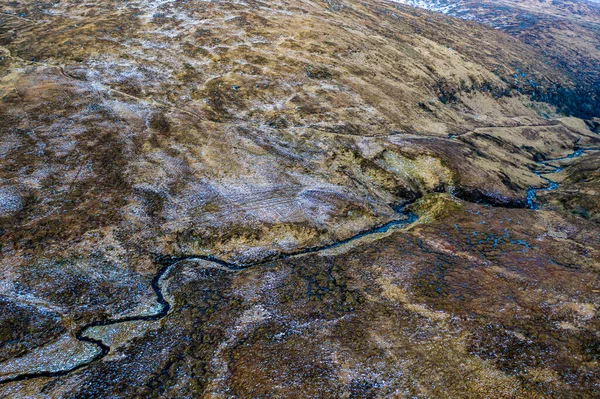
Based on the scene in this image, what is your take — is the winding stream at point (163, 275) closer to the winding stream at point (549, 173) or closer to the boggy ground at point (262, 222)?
the winding stream at point (549, 173)

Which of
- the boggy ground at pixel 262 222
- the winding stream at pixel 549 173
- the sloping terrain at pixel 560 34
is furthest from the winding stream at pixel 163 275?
the sloping terrain at pixel 560 34

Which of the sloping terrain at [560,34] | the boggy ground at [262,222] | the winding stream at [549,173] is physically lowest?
the winding stream at [549,173]

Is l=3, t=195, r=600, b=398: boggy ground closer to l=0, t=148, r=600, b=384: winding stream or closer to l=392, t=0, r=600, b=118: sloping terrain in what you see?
l=0, t=148, r=600, b=384: winding stream

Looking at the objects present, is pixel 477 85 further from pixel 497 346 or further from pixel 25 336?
pixel 25 336

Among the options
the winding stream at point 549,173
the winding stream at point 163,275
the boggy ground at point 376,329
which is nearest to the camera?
the boggy ground at point 376,329

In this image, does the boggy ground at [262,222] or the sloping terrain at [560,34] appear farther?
the sloping terrain at [560,34]

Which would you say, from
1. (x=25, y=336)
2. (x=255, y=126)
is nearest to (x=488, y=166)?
(x=255, y=126)

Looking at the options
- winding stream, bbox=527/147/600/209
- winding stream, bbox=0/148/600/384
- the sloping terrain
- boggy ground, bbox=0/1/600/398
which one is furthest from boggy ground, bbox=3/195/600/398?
the sloping terrain

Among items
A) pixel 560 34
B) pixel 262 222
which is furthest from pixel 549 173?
pixel 560 34
